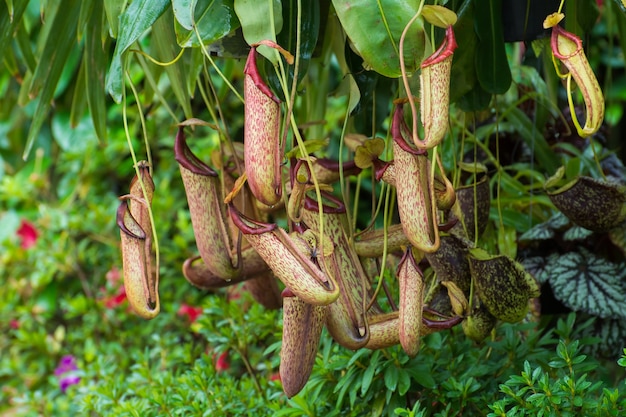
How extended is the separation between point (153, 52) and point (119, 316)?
3.81ft

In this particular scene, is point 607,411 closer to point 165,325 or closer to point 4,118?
point 165,325

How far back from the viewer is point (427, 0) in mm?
662

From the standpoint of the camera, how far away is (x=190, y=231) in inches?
77.5

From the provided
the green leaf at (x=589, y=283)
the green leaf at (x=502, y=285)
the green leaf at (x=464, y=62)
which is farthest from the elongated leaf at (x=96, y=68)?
the green leaf at (x=589, y=283)

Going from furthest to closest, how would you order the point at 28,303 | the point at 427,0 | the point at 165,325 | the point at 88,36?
the point at 28,303
the point at 165,325
the point at 88,36
the point at 427,0

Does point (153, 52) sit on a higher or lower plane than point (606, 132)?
higher

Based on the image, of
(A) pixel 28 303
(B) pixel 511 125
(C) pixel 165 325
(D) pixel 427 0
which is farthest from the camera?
(A) pixel 28 303

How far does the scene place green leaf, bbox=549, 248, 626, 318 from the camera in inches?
38.8

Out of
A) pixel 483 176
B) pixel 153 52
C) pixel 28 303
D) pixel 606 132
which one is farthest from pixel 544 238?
pixel 28 303

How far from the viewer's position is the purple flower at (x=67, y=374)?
1632 millimetres

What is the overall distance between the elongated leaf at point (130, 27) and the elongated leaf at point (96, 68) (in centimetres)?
36

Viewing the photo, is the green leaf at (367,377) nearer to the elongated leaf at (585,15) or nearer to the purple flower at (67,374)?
the elongated leaf at (585,15)

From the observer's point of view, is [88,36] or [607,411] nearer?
[607,411]

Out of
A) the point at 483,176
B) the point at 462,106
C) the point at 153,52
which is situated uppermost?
the point at 153,52
